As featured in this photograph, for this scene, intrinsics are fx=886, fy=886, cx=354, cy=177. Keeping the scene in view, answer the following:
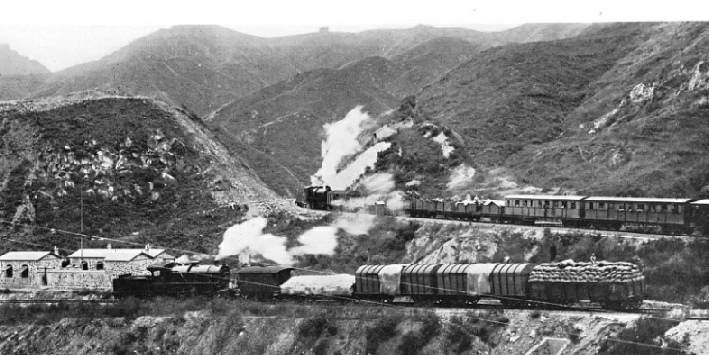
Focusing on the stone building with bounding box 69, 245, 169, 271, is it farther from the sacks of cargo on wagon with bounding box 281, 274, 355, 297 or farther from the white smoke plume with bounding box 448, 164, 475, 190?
the white smoke plume with bounding box 448, 164, 475, 190

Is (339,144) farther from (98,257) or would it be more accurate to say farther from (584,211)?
(584,211)

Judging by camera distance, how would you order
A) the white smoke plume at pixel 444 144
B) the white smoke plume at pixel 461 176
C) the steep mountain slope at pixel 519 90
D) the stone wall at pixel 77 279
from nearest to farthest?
the stone wall at pixel 77 279 < the white smoke plume at pixel 461 176 < the white smoke plume at pixel 444 144 < the steep mountain slope at pixel 519 90

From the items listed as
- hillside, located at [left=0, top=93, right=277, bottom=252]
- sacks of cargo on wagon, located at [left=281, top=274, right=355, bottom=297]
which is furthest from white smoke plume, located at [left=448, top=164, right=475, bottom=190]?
sacks of cargo on wagon, located at [left=281, top=274, right=355, bottom=297]

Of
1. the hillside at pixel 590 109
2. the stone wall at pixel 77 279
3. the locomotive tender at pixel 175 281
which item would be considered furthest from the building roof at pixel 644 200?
the stone wall at pixel 77 279

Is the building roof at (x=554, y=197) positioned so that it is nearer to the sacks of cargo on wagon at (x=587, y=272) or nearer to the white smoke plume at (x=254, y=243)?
the sacks of cargo on wagon at (x=587, y=272)

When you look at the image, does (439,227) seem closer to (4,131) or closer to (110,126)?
(110,126)

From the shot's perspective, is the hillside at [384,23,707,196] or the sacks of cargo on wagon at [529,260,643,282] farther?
the hillside at [384,23,707,196]
